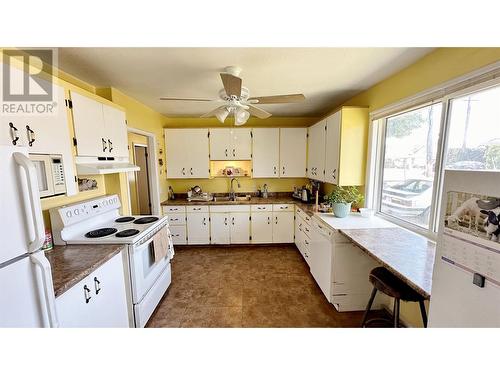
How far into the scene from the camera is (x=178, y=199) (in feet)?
13.0

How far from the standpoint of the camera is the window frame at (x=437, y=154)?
142 cm

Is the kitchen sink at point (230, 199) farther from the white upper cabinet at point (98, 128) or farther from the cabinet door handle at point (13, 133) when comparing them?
the cabinet door handle at point (13, 133)

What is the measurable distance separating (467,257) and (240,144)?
11.1 feet

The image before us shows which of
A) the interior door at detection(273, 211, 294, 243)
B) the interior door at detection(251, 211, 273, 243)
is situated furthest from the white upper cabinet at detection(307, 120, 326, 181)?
the interior door at detection(251, 211, 273, 243)

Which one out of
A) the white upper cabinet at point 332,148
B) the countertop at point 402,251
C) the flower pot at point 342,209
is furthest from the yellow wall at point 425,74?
the flower pot at point 342,209

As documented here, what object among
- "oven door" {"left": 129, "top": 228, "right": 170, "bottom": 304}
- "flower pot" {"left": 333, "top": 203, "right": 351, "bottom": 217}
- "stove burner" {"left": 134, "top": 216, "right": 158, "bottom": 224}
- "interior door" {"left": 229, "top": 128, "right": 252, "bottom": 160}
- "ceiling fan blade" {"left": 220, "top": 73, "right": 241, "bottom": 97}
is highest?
"ceiling fan blade" {"left": 220, "top": 73, "right": 241, "bottom": 97}

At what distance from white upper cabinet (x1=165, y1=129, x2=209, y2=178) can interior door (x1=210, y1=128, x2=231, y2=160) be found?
114mm

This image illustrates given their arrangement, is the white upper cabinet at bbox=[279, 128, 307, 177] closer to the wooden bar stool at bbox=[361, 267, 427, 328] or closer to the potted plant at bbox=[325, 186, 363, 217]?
the potted plant at bbox=[325, 186, 363, 217]

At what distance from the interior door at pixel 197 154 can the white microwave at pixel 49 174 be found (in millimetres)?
2298

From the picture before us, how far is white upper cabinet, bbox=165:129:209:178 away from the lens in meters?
3.67

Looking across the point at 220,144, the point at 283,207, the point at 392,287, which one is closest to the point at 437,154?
the point at 392,287

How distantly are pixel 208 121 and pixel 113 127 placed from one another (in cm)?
206
